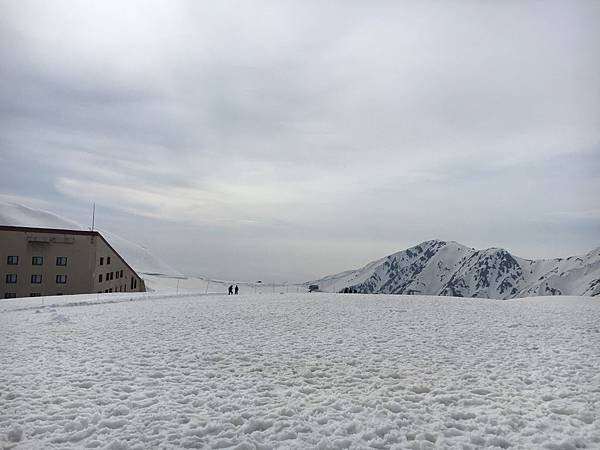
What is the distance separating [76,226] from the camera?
598 feet

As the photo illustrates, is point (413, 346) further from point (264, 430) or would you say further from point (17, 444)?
point (17, 444)

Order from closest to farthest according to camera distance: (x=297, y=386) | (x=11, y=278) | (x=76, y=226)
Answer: (x=297, y=386), (x=11, y=278), (x=76, y=226)

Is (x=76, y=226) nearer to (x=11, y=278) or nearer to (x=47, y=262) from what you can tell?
(x=11, y=278)

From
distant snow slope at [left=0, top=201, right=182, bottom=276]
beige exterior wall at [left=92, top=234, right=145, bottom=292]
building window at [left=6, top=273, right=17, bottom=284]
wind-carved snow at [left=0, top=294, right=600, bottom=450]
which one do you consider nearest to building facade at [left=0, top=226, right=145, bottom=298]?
building window at [left=6, top=273, right=17, bottom=284]

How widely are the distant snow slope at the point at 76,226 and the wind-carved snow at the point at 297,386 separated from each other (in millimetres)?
147244

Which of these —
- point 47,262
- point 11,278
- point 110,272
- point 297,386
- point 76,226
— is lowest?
point 297,386

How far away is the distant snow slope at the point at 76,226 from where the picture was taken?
156 metres

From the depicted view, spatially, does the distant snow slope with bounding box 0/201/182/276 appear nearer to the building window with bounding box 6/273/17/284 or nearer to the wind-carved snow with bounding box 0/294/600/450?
the building window with bounding box 6/273/17/284

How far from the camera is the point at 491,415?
26.8 feet

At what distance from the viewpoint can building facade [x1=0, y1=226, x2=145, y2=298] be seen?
52688mm

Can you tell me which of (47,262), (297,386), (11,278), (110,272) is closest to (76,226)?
(110,272)

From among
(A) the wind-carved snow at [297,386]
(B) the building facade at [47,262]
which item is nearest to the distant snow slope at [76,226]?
(B) the building facade at [47,262]

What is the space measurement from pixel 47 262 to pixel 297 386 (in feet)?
177

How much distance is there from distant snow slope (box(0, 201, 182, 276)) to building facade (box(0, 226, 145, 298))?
10108 cm
